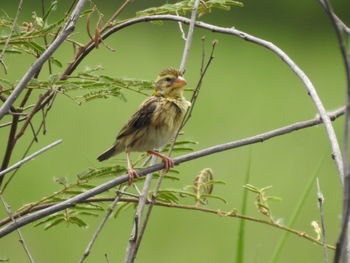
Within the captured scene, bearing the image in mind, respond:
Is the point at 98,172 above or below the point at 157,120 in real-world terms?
below

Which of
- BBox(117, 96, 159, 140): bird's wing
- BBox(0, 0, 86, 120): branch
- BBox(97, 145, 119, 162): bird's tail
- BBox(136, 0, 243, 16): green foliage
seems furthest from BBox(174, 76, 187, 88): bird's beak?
BBox(0, 0, 86, 120): branch

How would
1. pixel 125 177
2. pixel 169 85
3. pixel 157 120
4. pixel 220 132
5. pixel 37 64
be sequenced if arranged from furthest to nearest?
pixel 220 132
pixel 169 85
pixel 157 120
pixel 125 177
pixel 37 64

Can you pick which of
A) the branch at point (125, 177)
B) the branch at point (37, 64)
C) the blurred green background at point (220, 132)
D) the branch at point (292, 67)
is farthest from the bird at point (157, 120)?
the blurred green background at point (220, 132)

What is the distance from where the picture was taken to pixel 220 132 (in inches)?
332

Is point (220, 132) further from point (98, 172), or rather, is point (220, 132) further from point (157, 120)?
point (98, 172)

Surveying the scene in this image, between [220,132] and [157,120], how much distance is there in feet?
17.9

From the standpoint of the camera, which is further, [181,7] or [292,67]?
[181,7]

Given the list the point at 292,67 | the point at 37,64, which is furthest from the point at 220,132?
the point at 37,64

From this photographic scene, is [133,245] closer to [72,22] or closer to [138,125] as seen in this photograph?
[72,22]

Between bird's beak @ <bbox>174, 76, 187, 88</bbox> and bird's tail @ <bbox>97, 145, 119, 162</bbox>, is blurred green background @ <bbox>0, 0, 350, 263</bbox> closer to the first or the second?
bird's tail @ <bbox>97, 145, 119, 162</bbox>

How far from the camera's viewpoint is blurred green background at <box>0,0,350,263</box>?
19.6ft

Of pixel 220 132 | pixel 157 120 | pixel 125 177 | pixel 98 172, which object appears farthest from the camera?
pixel 220 132

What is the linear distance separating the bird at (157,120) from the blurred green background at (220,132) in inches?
47.3

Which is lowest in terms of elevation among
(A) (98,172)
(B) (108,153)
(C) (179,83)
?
(A) (98,172)
